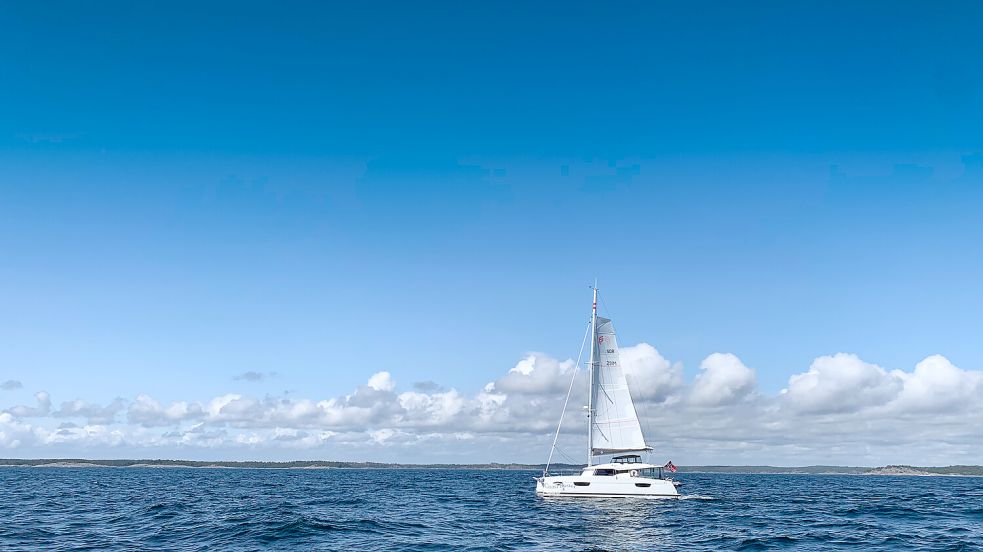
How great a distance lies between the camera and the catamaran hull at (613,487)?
236ft

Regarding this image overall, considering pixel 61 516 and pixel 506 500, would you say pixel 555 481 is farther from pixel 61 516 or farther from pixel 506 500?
pixel 61 516

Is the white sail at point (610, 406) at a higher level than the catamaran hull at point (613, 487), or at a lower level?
higher

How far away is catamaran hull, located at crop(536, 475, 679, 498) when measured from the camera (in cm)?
7188

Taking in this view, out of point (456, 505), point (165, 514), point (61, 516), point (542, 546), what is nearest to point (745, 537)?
point (542, 546)

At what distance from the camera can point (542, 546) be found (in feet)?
150

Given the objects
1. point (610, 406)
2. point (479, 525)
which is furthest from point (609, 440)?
point (479, 525)

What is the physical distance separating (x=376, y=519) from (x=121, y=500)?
4100 centimetres

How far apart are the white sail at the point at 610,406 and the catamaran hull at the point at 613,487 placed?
429 cm

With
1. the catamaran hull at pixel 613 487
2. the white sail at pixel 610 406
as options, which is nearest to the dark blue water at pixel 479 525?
the catamaran hull at pixel 613 487

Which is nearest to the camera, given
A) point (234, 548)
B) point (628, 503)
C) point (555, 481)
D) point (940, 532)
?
point (234, 548)

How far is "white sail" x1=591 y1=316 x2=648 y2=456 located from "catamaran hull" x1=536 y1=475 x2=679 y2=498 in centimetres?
429

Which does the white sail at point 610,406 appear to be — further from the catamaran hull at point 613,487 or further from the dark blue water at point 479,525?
the dark blue water at point 479,525

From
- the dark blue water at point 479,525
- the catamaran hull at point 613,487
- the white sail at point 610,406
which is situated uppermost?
the white sail at point 610,406

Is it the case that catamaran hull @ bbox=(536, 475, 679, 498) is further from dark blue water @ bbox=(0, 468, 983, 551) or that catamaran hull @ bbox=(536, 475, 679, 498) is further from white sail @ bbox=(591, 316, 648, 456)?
white sail @ bbox=(591, 316, 648, 456)
